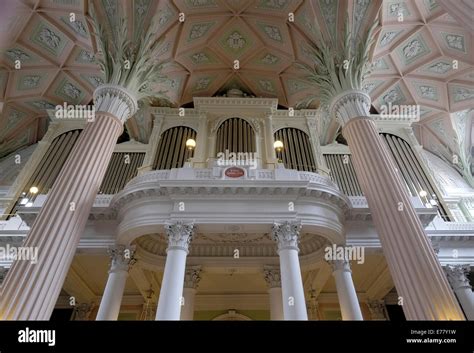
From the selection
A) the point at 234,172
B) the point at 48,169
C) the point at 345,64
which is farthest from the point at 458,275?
the point at 48,169

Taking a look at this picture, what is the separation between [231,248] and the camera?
1191cm

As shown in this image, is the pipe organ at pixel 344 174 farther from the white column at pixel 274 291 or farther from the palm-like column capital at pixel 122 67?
the palm-like column capital at pixel 122 67

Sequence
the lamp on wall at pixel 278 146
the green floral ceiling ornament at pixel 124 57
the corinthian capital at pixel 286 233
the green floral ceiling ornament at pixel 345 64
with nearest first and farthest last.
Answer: the corinthian capital at pixel 286 233 → the green floral ceiling ornament at pixel 124 57 → the green floral ceiling ornament at pixel 345 64 → the lamp on wall at pixel 278 146

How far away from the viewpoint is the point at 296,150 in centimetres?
1430

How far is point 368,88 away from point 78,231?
13.8 m

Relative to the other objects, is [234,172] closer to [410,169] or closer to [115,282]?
[115,282]

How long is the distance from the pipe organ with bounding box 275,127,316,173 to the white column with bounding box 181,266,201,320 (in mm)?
5387

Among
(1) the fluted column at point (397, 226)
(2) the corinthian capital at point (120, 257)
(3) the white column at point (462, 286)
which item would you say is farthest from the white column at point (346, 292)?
(2) the corinthian capital at point (120, 257)

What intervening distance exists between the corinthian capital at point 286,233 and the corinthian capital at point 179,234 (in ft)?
7.91

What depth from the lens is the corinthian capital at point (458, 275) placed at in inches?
448

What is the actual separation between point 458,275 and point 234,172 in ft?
27.6

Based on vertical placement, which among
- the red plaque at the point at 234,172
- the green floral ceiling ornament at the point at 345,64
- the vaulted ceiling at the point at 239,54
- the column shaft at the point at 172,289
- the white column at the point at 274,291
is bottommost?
the column shaft at the point at 172,289
